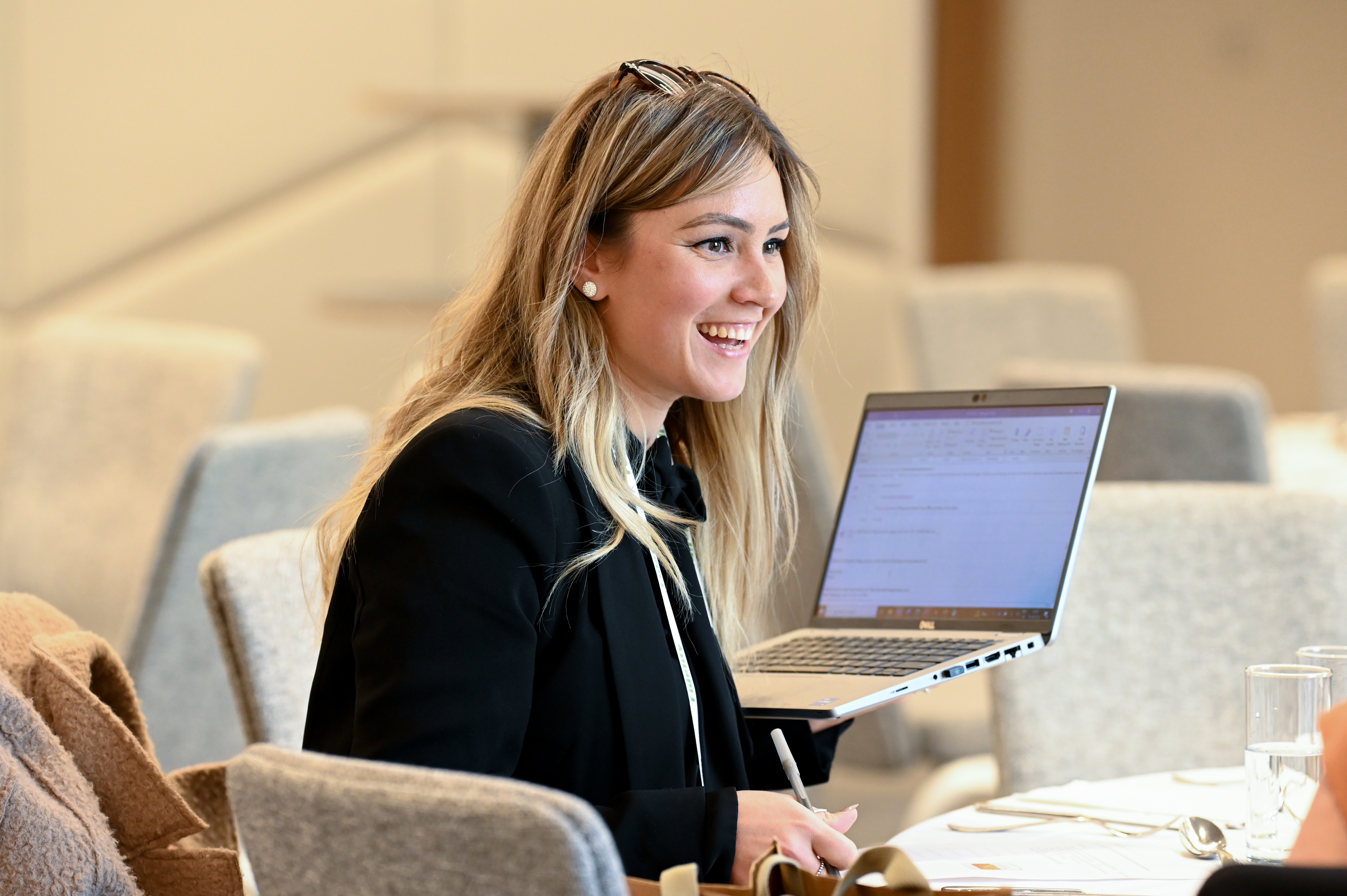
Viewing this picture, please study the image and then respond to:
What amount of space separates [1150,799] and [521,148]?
11.3 ft

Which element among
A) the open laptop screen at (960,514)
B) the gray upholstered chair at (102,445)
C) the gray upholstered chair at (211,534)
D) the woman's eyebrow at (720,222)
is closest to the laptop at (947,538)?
the open laptop screen at (960,514)

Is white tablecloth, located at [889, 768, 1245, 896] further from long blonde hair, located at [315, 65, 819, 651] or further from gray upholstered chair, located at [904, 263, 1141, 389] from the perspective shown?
gray upholstered chair, located at [904, 263, 1141, 389]

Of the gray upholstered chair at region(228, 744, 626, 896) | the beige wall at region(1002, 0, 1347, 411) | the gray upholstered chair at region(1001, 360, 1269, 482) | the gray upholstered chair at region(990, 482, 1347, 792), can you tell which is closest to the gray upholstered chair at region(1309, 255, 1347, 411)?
the beige wall at region(1002, 0, 1347, 411)

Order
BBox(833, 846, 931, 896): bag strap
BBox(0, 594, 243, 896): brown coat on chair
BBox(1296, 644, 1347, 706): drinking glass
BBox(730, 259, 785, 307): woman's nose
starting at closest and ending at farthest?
BBox(833, 846, 931, 896): bag strap
BBox(0, 594, 243, 896): brown coat on chair
BBox(1296, 644, 1347, 706): drinking glass
BBox(730, 259, 785, 307): woman's nose

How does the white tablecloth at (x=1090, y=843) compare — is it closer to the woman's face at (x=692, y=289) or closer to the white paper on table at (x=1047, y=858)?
the white paper on table at (x=1047, y=858)

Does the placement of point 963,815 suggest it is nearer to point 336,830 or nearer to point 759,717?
point 759,717

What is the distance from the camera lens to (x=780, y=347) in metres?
1.69

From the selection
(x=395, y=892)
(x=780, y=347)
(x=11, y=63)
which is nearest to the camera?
(x=395, y=892)

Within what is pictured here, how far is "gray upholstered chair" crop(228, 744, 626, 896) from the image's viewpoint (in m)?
0.76

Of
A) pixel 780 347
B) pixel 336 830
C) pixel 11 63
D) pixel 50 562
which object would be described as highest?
pixel 11 63

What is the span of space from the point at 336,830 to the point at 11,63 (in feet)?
15.0

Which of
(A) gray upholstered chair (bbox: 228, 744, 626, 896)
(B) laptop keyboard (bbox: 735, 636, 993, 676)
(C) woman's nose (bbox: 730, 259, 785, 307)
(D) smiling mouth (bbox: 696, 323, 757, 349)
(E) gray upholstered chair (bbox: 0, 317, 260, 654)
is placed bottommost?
(E) gray upholstered chair (bbox: 0, 317, 260, 654)

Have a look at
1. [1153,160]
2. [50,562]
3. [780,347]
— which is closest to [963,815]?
[780,347]

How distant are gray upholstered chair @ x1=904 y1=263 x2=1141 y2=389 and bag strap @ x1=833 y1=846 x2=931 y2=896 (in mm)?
3417
